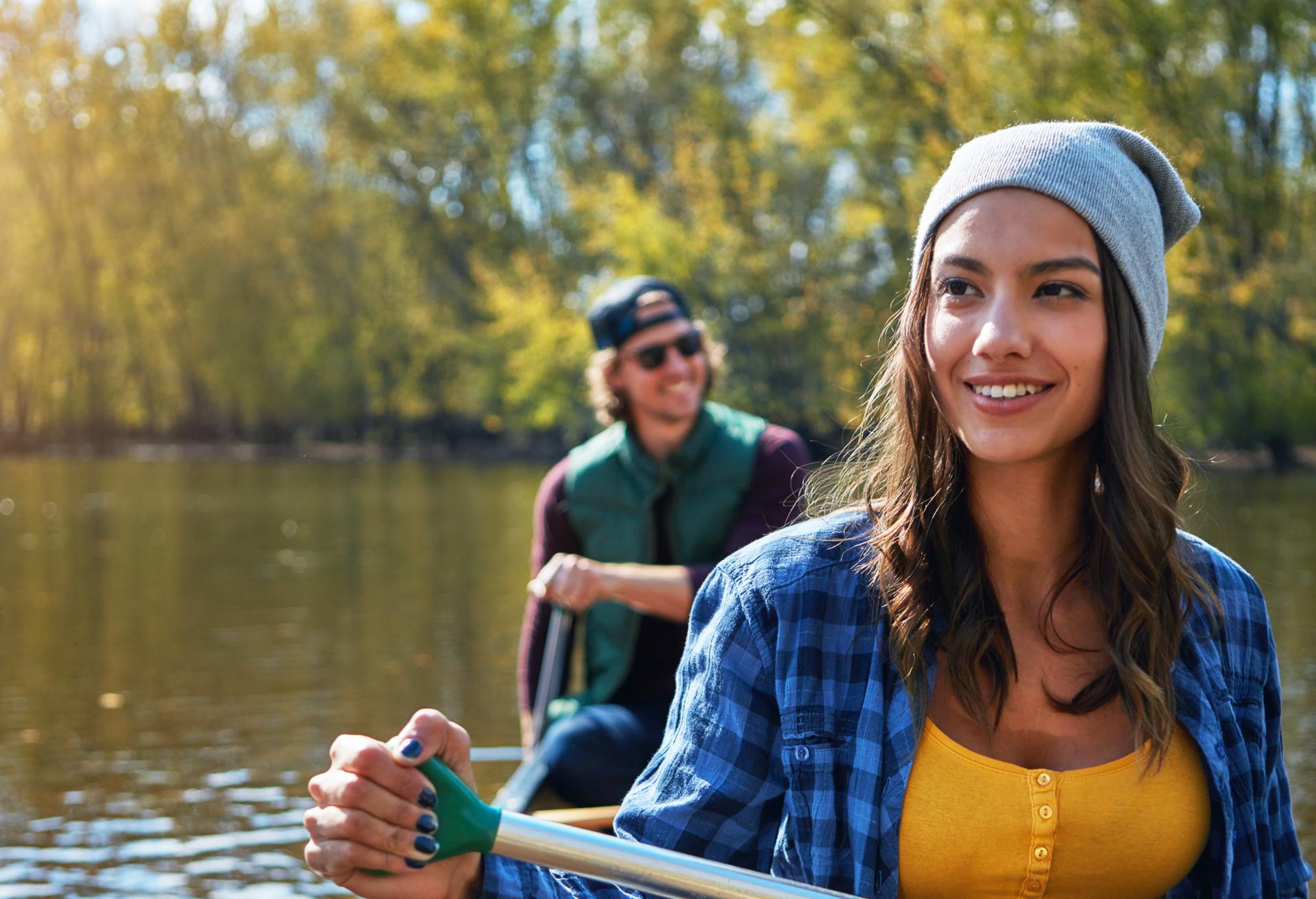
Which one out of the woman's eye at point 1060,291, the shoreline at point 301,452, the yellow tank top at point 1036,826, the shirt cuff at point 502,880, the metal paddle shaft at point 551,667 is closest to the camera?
the shirt cuff at point 502,880

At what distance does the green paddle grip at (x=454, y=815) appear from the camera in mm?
1256

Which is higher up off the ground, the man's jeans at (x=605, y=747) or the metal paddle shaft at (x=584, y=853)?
the metal paddle shaft at (x=584, y=853)

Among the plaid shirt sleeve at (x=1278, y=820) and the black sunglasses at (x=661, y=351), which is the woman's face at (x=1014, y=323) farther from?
the black sunglasses at (x=661, y=351)

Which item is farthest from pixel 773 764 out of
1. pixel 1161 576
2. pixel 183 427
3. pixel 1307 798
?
pixel 183 427

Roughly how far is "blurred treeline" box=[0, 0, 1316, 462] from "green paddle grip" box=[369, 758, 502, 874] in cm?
1999

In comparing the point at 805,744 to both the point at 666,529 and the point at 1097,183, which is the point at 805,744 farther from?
the point at 666,529

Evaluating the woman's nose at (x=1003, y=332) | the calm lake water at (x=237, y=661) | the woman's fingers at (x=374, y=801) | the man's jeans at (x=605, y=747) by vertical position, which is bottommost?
the calm lake water at (x=237, y=661)

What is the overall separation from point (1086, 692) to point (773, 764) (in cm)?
34

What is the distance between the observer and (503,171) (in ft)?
109

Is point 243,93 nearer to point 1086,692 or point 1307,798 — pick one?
point 1307,798

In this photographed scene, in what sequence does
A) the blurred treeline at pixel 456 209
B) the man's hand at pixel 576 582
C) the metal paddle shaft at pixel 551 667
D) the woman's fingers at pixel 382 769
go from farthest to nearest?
the blurred treeline at pixel 456 209
the metal paddle shaft at pixel 551 667
the man's hand at pixel 576 582
the woman's fingers at pixel 382 769

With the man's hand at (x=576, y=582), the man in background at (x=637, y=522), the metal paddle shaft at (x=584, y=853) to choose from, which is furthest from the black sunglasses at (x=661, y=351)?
the metal paddle shaft at (x=584, y=853)

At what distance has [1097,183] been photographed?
1562 mm

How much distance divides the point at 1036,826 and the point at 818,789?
0.68 ft
